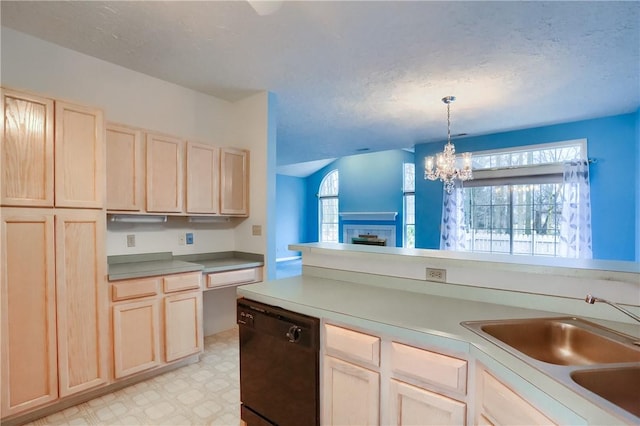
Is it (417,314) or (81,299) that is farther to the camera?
(81,299)

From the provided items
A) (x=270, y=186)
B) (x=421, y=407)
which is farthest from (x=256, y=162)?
(x=421, y=407)

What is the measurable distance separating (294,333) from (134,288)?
5.05ft

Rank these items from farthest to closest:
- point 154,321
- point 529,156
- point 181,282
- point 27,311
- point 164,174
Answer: point 529,156 → point 164,174 → point 181,282 → point 154,321 → point 27,311

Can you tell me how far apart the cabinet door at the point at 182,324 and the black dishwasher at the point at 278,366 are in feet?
3.56

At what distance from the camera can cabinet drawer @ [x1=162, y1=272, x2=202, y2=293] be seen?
2541mm

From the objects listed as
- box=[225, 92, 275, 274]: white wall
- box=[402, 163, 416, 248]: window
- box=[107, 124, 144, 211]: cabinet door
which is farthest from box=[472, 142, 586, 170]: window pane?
box=[107, 124, 144, 211]: cabinet door

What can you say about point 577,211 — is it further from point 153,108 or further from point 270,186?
point 153,108

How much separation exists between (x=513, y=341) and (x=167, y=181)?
2787 mm

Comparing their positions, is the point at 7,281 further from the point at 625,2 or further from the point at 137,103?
the point at 625,2

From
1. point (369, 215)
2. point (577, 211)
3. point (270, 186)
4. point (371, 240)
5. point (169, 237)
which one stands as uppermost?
point (270, 186)

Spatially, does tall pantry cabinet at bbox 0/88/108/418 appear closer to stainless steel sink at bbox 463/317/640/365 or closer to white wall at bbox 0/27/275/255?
white wall at bbox 0/27/275/255

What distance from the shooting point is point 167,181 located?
283cm

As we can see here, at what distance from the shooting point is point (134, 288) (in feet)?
7.75

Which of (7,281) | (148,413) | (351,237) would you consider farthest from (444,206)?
(7,281)
